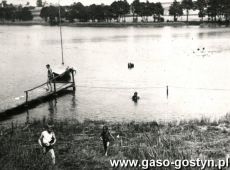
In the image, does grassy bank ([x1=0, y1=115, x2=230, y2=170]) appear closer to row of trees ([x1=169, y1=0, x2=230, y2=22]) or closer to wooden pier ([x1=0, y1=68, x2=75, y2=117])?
wooden pier ([x1=0, y1=68, x2=75, y2=117])

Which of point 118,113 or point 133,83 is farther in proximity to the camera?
point 133,83

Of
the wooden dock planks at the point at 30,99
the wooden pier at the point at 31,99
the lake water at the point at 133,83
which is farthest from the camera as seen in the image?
the lake water at the point at 133,83

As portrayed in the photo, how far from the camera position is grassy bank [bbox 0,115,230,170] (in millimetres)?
15384

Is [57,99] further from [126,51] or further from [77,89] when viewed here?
[126,51]

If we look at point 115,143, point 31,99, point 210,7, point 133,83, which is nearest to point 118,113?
point 31,99

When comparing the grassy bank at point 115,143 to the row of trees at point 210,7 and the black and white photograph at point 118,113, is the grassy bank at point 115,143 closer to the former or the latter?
the black and white photograph at point 118,113

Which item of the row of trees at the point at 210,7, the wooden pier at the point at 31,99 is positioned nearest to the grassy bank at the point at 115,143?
the wooden pier at the point at 31,99

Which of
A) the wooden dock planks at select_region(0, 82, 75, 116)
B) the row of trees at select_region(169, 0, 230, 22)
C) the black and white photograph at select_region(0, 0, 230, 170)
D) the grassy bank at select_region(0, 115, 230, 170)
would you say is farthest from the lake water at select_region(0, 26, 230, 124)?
the row of trees at select_region(169, 0, 230, 22)

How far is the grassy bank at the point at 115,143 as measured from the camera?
15.4 metres

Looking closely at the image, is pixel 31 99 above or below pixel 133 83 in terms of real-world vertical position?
above

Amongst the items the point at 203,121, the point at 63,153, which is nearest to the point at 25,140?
the point at 63,153

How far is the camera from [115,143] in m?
18.6

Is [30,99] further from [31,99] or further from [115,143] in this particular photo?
[115,143]

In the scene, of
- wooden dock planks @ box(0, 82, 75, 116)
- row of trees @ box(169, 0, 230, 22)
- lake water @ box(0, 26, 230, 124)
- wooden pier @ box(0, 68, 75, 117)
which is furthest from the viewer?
row of trees @ box(169, 0, 230, 22)
